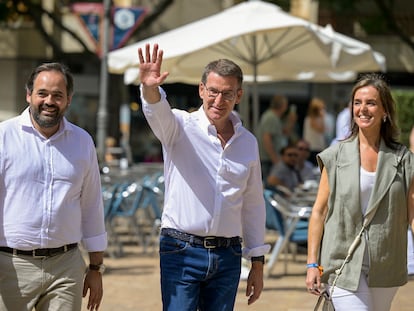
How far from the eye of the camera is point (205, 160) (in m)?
5.40

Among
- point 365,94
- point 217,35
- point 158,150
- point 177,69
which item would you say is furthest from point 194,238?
point 158,150

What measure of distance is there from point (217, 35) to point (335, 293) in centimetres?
683

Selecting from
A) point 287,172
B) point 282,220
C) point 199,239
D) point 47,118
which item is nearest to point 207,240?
point 199,239

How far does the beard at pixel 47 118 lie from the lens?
519cm

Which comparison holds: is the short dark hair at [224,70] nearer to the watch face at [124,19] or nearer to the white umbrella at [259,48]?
the white umbrella at [259,48]

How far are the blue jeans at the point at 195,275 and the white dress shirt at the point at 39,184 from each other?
1.51ft

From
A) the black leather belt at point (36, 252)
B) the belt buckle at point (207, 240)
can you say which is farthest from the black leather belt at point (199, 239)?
the black leather belt at point (36, 252)

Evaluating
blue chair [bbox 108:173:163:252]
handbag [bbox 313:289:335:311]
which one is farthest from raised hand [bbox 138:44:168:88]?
blue chair [bbox 108:173:163:252]

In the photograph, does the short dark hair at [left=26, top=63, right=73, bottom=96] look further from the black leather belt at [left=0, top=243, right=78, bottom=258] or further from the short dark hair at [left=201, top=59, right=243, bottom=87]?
the black leather belt at [left=0, top=243, right=78, bottom=258]

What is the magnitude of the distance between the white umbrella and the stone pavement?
2.35m

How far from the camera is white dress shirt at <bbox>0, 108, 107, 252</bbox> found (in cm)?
513

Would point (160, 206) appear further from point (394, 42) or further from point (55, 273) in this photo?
point (394, 42)

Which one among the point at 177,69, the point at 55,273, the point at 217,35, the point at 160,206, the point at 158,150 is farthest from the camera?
the point at 158,150

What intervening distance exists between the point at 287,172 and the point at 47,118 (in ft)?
29.6
